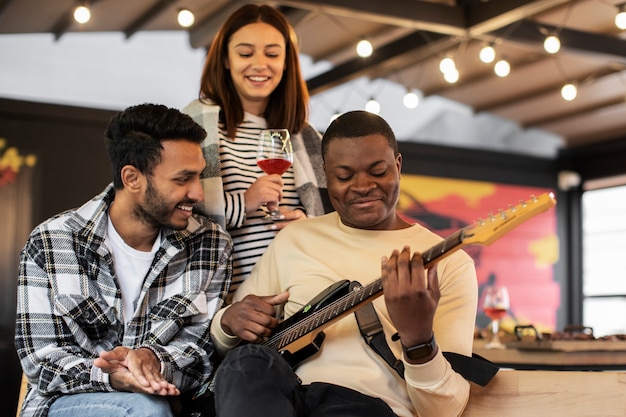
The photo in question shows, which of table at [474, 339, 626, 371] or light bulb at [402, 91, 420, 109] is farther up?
light bulb at [402, 91, 420, 109]

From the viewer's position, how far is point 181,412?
2.42 metres

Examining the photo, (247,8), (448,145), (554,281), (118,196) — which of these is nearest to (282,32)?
(247,8)

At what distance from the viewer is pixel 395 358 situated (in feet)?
6.82

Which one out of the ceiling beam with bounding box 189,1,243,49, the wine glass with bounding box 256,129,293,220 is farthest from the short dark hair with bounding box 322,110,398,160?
the ceiling beam with bounding box 189,1,243,49

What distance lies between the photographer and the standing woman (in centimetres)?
272

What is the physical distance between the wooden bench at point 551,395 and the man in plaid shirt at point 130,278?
780 millimetres

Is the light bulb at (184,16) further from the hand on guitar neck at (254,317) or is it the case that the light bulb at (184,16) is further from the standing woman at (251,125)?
the hand on guitar neck at (254,317)

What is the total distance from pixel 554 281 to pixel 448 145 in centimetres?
228

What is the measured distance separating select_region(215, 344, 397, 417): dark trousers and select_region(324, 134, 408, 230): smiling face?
480 millimetres

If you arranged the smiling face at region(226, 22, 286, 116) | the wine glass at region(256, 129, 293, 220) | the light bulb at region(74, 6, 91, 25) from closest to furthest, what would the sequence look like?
the wine glass at region(256, 129, 293, 220), the smiling face at region(226, 22, 286, 116), the light bulb at region(74, 6, 91, 25)

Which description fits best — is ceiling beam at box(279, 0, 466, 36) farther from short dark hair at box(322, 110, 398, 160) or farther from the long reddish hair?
short dark hair at box(322, 110, 398, 160)

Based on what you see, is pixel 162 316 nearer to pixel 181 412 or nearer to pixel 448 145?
pixel 181 412

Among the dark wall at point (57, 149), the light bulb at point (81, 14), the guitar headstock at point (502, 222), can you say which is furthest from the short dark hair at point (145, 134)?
the dark wall at point (57, 149)

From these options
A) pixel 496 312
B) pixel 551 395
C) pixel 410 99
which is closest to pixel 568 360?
pixel 496 312
